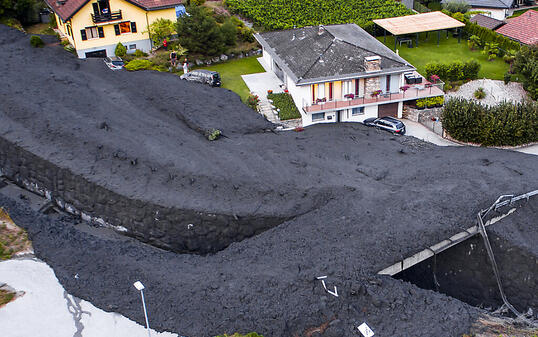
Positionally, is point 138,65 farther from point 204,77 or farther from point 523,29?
point 523,29

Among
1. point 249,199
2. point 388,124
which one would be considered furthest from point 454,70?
point 249,199

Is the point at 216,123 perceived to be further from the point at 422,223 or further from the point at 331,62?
the point at 422,223

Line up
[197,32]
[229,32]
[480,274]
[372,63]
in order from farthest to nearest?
[229,32]
[197,32]
[372,63]
[480,274]

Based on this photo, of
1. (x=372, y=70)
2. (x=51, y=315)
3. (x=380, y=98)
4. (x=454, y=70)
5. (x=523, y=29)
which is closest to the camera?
(x=51, y=315)

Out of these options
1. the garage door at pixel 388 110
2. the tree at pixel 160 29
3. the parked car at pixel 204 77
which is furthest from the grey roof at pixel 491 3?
the tree at pixel 160 29

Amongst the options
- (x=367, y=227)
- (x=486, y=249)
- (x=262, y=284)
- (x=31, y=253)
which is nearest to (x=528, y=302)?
(x=486, y=249)

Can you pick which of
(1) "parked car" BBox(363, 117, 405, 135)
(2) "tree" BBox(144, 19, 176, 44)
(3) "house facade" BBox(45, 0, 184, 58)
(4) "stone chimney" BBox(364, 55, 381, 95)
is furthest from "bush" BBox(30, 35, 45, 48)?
(1) "parked car" BBox(363, 117, 405, 135)

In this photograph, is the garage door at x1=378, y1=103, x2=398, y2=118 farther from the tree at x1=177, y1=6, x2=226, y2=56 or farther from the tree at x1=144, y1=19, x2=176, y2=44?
the tree at x1=144, y1=19, x2=176, y2=44

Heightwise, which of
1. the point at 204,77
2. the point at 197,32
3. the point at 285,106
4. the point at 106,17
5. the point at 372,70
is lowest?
the point at 285,106
